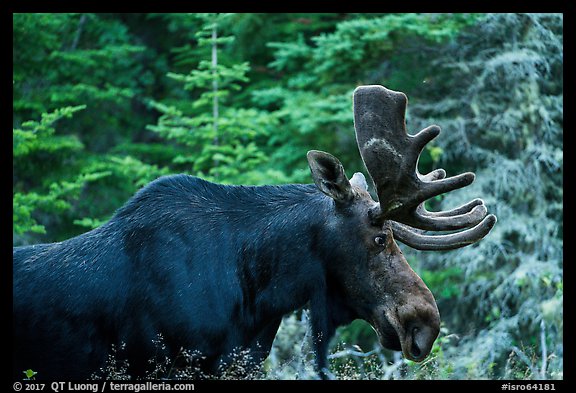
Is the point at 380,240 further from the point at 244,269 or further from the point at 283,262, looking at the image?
the point at 244,269

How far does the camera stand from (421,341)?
17.7ft

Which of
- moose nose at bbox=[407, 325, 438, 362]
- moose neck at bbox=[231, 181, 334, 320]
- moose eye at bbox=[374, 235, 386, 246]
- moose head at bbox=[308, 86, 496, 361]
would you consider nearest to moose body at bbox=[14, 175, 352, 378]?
moose neck at bbox=[231, 181, 334, 320]

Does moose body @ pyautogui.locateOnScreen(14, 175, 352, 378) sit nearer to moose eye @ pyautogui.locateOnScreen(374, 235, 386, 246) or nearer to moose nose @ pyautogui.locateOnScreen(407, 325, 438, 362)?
moose eye @ pyautogui.locateOnScreen(374, 235, 386, 246)

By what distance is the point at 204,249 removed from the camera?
5641 millimetres

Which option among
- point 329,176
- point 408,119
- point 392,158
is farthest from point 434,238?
point 408,119

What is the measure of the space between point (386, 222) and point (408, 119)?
9120mm

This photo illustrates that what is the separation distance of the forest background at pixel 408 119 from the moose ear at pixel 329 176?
23.4 feet

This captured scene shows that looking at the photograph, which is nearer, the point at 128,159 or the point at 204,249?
the point at 204,249

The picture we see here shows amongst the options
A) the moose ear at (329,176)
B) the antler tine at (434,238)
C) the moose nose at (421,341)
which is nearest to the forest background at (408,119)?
the antler tine at (434,238)

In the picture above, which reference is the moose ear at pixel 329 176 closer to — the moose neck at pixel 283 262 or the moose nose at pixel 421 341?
the moose neck at pixel 283 262

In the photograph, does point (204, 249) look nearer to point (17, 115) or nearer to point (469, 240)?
point (469, 240)
